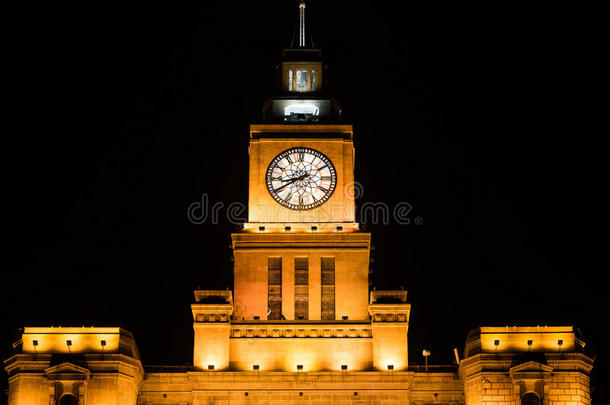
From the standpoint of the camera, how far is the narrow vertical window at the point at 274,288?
9731cm

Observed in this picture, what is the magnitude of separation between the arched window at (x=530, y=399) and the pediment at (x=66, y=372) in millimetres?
25508

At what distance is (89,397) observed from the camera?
285 ft

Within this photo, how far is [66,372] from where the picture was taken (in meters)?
86.8

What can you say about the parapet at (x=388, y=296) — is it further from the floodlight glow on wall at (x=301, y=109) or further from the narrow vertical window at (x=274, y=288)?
the floodlight glow on wall at (x=301, y=109)

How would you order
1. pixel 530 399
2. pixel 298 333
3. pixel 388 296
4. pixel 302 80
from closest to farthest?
1. pixel 530 399
2. pixel 298 333
3. pixel 388 296
4. pixel 302 80

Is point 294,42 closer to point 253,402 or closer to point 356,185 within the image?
point 356,185

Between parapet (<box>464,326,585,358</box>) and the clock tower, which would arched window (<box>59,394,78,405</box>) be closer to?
the clock tower

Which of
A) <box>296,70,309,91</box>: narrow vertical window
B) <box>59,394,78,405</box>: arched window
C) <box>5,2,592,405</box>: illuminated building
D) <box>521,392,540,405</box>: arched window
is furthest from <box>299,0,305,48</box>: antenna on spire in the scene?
<box>59,394,78,405</box>: arched window

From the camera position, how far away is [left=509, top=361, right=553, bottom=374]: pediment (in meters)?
86.9

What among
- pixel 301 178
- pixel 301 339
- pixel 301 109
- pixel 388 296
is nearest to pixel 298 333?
pixel 301 339

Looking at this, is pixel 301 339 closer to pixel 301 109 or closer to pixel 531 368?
pixel 531 368

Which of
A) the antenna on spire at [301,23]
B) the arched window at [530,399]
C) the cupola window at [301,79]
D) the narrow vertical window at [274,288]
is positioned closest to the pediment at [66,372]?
the narrow vertical window at [274,288]

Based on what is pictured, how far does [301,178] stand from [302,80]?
356 inches

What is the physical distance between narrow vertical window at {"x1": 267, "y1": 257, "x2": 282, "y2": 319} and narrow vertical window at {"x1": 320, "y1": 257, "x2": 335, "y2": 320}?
282cm
